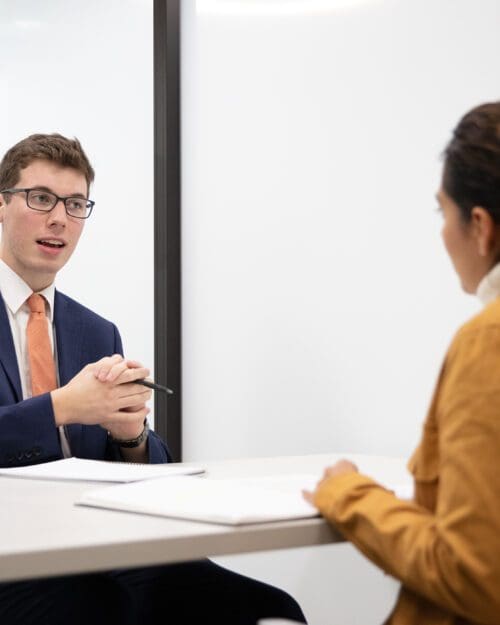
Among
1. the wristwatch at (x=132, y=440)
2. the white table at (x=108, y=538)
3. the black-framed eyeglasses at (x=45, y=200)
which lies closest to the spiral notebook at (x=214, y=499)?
the white table at (x=108, y=538)

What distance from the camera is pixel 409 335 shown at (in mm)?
2086

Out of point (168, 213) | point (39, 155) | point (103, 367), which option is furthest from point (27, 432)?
point (168, 213)

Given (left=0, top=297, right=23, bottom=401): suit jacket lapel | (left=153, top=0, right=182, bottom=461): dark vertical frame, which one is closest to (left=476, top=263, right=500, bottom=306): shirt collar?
(left=0, top=297, right=23, bottom=401): suit jacket lapel

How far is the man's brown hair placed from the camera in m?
2.25

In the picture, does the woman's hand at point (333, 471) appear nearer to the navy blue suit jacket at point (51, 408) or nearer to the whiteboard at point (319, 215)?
the navy blue suit jacket at point (51, 408)

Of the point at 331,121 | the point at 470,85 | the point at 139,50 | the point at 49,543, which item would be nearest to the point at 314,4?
the point at 331,121

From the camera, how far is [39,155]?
2246 millimetres

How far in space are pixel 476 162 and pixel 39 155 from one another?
152 centimetres

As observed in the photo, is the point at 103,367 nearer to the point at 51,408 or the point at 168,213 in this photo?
the point at 51,408

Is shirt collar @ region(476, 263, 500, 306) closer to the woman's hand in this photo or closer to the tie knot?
the woman's hand

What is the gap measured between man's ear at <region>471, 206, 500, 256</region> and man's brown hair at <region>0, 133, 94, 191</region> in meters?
1.49

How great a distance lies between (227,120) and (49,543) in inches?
78.3

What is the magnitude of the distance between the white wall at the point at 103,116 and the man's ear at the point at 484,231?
2.20 meters

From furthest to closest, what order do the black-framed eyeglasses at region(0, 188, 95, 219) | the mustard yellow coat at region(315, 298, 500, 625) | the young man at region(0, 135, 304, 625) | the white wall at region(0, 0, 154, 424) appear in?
the white wall at region(0, 0, 154, 424), the black-framed eyeglasses at region(0, 188, 95, 219), the young man at region(0, 135, 304, 625), the mustard yellow coat at region(315, 298, 500, 625)
